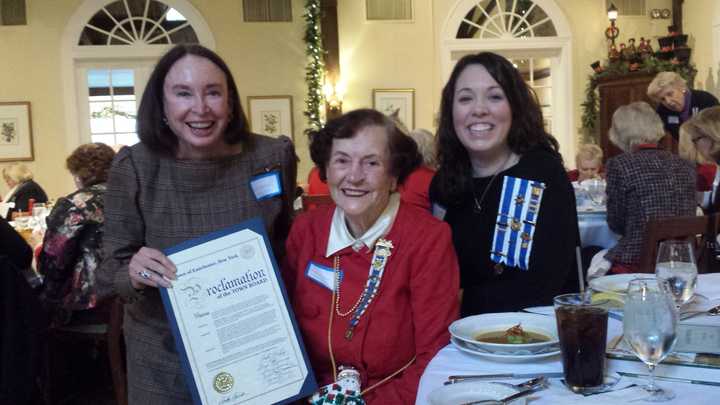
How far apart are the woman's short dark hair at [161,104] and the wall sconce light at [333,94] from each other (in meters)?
7.05

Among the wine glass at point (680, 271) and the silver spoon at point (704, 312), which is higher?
the wine glass at point (680, 271)

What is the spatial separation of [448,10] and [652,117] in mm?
5699

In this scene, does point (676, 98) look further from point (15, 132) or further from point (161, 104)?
point (15, 132)

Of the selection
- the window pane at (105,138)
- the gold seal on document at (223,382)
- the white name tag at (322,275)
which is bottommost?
the gold seal on document at (223,382)

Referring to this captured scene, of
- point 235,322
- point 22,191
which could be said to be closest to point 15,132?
point 22,191

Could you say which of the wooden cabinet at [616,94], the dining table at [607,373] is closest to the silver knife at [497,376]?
the dining table at [607,373]

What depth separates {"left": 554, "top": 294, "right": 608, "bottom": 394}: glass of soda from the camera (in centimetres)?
116

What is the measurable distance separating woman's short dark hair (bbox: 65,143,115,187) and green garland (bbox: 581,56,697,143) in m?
7.01

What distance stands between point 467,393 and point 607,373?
0.91 ft

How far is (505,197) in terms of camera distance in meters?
1.96

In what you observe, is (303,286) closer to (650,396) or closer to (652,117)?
(650,396)

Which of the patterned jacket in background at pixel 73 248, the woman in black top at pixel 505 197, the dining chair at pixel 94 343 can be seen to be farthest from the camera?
the patterned jacket in background at pixel 73 248

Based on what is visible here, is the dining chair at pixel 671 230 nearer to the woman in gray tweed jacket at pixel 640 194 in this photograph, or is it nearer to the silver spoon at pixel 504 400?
the woman in gray tweed jacket at pixel 640 194

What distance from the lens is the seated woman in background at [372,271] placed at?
1.66 metres
